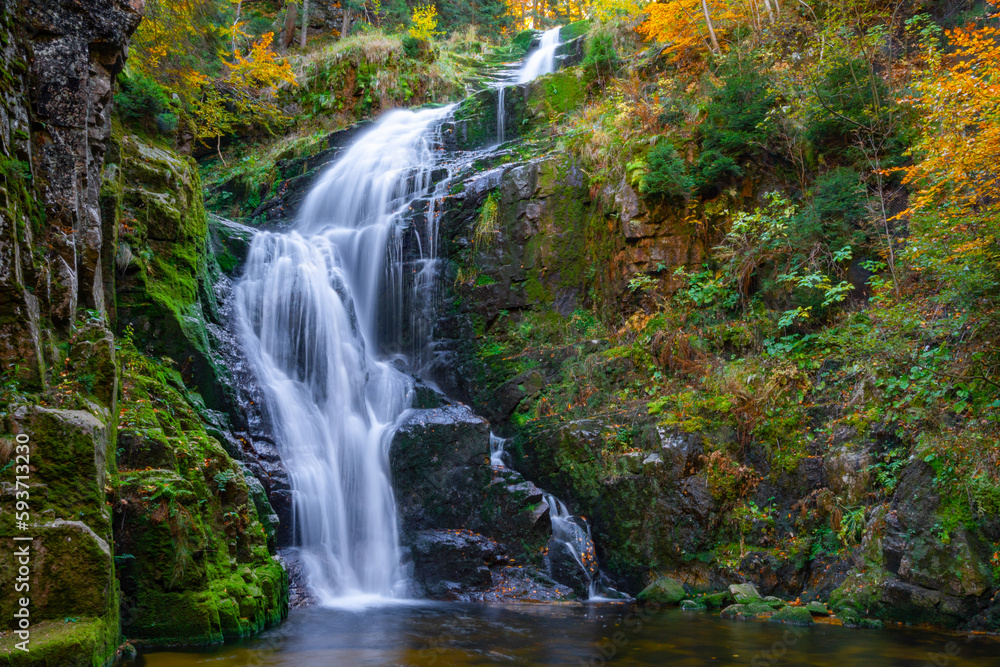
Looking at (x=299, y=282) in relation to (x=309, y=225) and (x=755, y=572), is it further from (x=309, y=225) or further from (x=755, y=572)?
(x=755, y=572)

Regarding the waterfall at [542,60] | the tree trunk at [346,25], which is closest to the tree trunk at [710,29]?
the waterfall at [542,60]

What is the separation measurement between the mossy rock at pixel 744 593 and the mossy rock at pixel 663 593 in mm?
650

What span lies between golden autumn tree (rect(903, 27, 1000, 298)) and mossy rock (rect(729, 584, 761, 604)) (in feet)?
13.4

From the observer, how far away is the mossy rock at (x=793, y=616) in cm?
662

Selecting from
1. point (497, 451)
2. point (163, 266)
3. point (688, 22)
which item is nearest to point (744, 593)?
point (497, 451)

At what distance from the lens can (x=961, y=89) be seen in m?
6.78

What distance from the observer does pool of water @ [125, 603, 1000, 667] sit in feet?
16.9

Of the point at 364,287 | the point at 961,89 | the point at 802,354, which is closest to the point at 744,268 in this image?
the point at 802,354

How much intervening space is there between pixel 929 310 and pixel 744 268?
9.56ft

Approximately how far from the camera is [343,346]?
36.6ft

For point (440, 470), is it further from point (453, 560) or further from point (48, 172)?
point (48, 172)

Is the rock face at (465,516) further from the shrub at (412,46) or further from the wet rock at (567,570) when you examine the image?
the shrub at (412,46)

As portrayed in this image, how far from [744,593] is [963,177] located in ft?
16.9

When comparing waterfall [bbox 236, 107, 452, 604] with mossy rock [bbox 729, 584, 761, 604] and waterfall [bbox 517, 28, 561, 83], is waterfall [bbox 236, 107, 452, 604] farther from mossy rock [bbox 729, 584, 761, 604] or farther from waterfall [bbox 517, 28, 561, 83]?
waterfall [bbox 517, 28, 561, 83]
